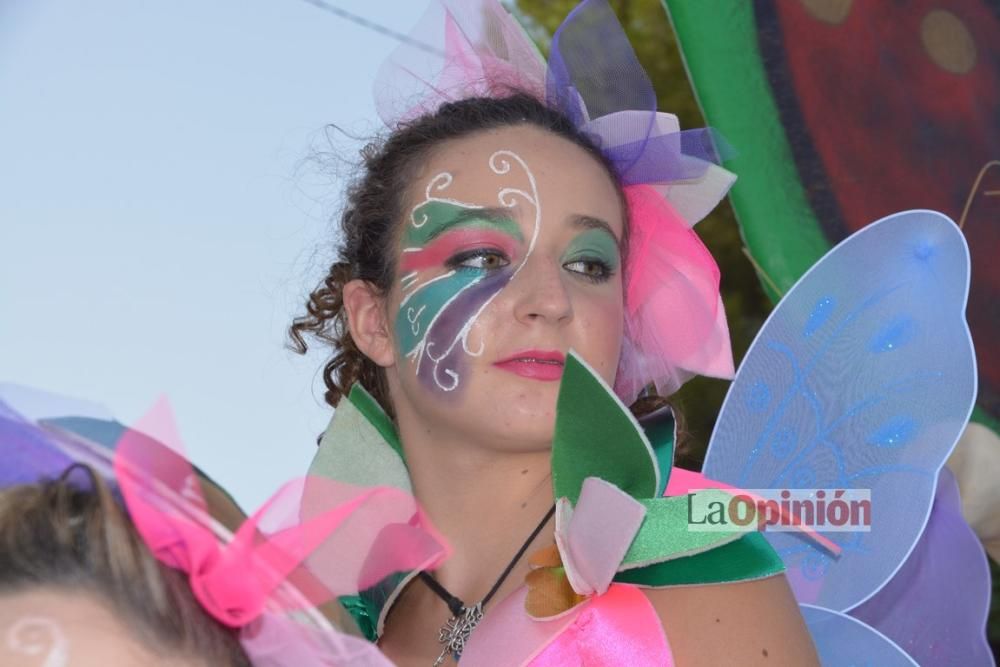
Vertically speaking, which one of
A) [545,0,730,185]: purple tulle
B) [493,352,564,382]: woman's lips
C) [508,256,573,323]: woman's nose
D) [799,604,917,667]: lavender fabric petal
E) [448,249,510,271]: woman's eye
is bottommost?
[799,604,917,667]: lavender fabric petal

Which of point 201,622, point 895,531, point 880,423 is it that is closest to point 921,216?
point 880,423

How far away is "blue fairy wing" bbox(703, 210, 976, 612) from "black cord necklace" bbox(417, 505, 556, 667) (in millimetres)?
484

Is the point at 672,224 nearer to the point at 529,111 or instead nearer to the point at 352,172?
the point at 529,111

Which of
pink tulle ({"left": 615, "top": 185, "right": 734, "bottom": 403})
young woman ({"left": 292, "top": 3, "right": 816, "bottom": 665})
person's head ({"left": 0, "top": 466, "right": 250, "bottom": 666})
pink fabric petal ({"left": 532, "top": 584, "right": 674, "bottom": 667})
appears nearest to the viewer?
person's head ({"left": 0, "top": 466, "right": 250, "bottom": 666})

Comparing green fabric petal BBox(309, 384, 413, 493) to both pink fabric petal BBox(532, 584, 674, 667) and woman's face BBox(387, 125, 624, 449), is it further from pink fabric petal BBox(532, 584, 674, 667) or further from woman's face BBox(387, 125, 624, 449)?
pink fabric petal BBox(532, 584, 674, 667)

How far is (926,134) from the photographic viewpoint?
272 centimetres

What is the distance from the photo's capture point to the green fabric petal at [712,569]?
→ 147cm

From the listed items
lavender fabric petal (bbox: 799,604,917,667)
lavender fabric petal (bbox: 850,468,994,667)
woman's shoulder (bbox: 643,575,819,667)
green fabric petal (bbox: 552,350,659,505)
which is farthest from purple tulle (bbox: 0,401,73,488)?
lavender fabric petal (bbox: 850,468,994,667)

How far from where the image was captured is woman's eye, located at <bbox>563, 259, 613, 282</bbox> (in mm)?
1753

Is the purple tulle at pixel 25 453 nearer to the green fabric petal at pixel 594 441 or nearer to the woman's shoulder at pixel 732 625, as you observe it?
the green fabric petal at pixel 594 441

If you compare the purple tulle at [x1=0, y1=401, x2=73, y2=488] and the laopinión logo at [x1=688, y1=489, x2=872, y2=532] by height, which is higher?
the purple tulle at [x1=0, y1=401, x2=73, y2=488]

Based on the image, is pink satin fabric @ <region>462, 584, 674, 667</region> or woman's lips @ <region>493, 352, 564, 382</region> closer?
pink satin fabric @ <region>462, 584, 674, 667</region>

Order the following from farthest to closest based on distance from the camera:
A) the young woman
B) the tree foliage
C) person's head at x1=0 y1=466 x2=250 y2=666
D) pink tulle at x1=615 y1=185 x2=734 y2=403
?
the tree foliage
pink tulle at x1=615 y1=185 x2=734 y2=403
the young woman
person's head at x1=0 y1=466 x2=250 y2=666

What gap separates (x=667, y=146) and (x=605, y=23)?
0.20m
